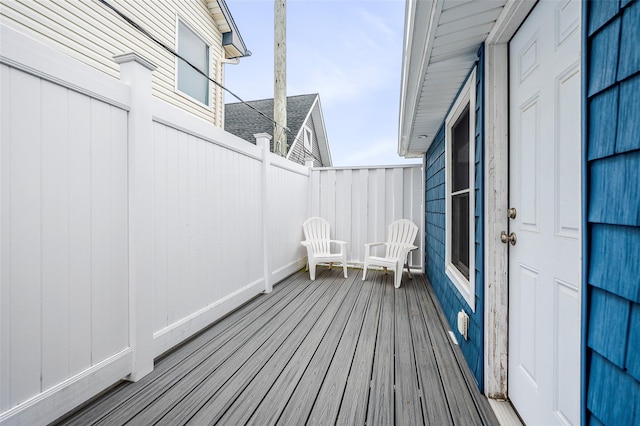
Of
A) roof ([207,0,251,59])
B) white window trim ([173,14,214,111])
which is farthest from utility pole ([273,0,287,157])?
white window trim ([173,14,214,111])

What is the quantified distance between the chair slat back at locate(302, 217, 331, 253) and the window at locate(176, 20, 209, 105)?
2966mm

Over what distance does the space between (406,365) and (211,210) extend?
1.98 meters

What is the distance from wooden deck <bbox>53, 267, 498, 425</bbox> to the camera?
4.65 feet

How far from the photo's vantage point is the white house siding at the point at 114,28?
282 centimetres

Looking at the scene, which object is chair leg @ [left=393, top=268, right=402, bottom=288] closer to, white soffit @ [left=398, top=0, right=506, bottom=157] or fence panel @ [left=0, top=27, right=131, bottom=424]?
white soffit @ [left=398, top=0, right=506, bottom=157]

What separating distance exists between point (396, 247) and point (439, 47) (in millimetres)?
3219

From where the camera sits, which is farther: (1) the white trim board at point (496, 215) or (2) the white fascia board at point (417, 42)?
(1) the white trim board at point (496, 215)

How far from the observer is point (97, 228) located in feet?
5.01

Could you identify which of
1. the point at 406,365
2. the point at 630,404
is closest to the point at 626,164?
the point at 630,404

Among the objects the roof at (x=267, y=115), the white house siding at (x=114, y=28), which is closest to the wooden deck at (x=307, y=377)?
the white house siding at (x=114, y=28)

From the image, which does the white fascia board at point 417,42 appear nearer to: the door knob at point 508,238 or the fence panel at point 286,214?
the door knob at point 508,238

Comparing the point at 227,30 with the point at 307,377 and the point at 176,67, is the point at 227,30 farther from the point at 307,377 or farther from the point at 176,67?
the point at 307,377

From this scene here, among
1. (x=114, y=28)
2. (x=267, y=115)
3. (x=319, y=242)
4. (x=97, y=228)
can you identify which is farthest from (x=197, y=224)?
(x=267, y=115)

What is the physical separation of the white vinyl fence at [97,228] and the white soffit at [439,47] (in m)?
1.64
